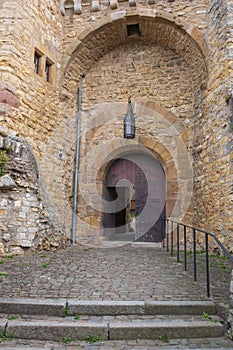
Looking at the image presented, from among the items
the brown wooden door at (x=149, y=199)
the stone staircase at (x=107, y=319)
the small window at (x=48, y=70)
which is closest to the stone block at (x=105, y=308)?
the stone staircase at (x=107, y=319)

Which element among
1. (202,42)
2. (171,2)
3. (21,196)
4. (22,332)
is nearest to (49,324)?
(22,332)

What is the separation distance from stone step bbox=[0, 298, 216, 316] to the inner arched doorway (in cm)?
446

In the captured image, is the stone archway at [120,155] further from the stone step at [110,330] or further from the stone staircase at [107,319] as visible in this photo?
the stone step at [110,330]

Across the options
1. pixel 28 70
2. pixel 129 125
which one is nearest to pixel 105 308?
pixel 28 70

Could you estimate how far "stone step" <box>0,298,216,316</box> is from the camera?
2.90 meters

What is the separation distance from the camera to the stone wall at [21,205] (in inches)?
205

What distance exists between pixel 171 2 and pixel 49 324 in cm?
749

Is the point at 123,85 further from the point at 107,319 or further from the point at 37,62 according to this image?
the point at 107,319

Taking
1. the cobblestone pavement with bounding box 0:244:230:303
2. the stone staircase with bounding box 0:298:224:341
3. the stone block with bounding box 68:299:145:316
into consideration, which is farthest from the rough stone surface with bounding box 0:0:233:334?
the stone block with bounding box 68:299:145:316

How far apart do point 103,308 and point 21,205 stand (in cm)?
316

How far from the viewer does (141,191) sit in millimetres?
8023

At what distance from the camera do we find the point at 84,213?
775cm

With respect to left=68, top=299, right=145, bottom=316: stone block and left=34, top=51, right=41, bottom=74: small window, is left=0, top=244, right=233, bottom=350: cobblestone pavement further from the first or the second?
left=34, top=51, right=41, bottom=74: small window

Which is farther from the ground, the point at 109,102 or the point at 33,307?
the point at 109,102
